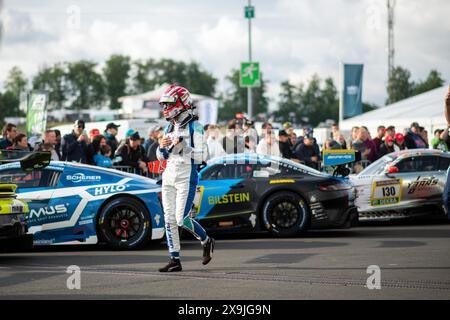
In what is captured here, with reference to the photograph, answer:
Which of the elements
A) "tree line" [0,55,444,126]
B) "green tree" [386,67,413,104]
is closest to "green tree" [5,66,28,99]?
"tree line" [0,55,444,126]

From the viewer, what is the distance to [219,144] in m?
19.0

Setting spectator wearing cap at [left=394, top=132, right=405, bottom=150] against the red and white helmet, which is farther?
spectator wearing cap at [left=394, top=132, right=405, bottom=150]

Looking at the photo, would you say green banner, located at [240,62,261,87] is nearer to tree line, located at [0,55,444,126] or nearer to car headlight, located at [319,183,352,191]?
car headlight, located at [319,183,352,191]

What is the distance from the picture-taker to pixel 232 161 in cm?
1374

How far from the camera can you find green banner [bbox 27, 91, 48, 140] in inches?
939

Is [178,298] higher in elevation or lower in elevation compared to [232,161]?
lower

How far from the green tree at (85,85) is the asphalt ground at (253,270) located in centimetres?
12380

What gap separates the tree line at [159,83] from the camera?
125425 mm

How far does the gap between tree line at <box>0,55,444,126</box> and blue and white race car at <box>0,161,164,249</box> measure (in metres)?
107

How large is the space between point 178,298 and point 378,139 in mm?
13565

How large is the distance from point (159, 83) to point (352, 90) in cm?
12077

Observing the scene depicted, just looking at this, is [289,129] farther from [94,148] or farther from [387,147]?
[94,148]
